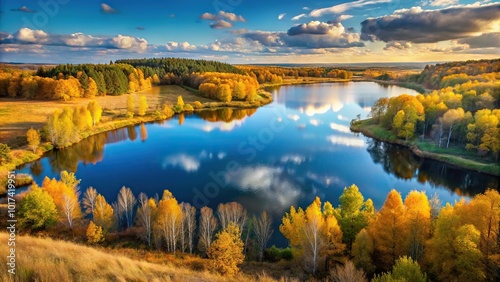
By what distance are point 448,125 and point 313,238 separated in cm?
3738

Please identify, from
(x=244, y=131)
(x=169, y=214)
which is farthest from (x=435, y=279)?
(x=244, y=131)

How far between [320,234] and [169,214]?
9608 mm

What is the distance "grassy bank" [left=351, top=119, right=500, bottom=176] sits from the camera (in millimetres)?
37659

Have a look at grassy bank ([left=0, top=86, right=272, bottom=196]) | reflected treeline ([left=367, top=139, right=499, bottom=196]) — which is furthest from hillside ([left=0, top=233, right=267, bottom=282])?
reflected treeline ([left=367, top=139, right=499, bottom=196])

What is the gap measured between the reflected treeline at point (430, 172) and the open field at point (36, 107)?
166 feet

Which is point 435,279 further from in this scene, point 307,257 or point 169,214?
point 169,214

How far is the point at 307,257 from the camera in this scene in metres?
18.1

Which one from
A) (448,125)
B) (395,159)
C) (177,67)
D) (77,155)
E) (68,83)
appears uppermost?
(177,67)

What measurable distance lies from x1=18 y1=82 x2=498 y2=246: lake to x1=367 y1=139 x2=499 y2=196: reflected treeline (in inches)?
4.0

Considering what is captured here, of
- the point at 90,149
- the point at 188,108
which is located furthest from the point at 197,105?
the point at 90,149

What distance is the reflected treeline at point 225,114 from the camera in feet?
233

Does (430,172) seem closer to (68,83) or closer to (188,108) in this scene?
(188,108)

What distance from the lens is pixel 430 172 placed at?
127 ft

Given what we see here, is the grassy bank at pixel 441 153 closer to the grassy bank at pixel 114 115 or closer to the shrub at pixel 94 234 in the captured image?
the grassy bank at pixel 114 115
